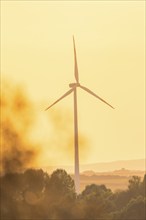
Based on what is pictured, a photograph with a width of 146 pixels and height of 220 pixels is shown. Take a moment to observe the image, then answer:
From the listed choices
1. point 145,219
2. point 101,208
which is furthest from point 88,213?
point 145,219

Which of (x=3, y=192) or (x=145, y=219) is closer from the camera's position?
(x=3, y=192)

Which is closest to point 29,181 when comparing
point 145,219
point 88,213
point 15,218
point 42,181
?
point 42,181

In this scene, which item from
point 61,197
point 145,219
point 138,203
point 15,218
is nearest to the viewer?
point 15,218

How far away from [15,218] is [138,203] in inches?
2372

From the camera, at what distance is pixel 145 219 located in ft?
518

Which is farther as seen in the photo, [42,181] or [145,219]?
[145,219]

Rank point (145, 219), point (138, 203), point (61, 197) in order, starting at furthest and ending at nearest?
point (138, 203)
point (145, 219)
point (61, 197)

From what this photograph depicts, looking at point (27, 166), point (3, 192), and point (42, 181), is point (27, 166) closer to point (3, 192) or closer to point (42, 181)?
point (3, 192)

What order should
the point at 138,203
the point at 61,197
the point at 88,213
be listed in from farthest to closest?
the point at 138,203 → the point at 61,197 → the point at 88,213

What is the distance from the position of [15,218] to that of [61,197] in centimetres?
2011

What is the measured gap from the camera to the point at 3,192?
379 ft

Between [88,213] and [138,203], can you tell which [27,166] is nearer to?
[88,213]

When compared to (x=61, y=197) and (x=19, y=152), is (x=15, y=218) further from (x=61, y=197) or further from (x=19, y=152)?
(x=61, y=197)

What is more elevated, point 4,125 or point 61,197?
point 4,125
